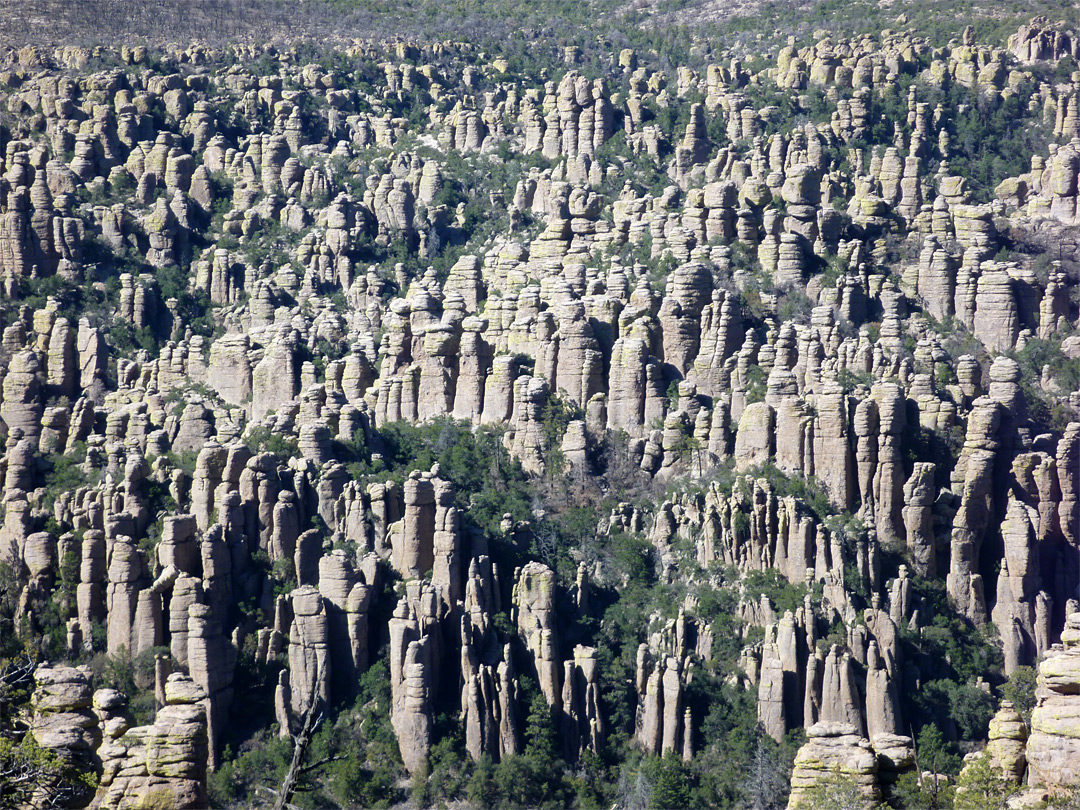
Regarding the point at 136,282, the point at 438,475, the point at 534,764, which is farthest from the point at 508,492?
the point at 136,282

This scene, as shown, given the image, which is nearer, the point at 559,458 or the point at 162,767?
the point at 162,767

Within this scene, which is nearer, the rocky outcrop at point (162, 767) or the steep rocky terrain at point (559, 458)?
the rocky outcrop at point (162, 767)

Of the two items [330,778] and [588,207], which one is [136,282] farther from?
[330,778]

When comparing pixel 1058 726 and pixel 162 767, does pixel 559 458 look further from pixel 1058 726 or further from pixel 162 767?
pixel 1058 726

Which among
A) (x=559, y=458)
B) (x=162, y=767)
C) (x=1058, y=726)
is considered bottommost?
(x=162, y=767)

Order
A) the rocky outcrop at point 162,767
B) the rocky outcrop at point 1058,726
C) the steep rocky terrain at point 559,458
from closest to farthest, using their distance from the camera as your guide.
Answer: the rocky outcrop at point 1058,726 < the rocky outcrop at point 162,767 < the steep rocky terrain at point 559,458

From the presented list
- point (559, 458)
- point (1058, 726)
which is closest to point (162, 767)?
point (1058, 726)

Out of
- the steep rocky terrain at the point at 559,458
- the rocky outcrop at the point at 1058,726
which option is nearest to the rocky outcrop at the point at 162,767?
the steep rocky terrain at the point at 559,458

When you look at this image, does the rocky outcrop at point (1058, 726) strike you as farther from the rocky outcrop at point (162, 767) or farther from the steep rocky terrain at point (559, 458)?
the rocky outcrop at point (162, 767)

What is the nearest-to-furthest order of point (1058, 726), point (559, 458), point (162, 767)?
point (1058, 726) < point (162, 767) < point (559, 458)

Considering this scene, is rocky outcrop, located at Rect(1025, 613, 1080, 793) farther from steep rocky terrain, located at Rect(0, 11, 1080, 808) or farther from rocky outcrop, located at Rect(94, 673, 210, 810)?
rocky outcrop, located at Rect(94, 673, 210, 810)
